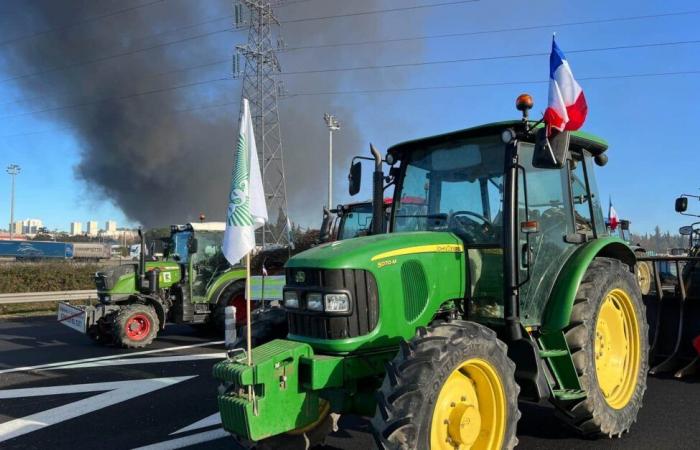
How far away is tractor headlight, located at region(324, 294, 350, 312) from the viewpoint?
3.69 metres

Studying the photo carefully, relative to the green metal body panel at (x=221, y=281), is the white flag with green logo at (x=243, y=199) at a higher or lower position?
higher

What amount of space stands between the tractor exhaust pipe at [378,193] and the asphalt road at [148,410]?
6.24 feet

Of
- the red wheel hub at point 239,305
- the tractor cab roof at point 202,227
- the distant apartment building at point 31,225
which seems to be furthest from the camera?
the distant apartment building at point 31,225

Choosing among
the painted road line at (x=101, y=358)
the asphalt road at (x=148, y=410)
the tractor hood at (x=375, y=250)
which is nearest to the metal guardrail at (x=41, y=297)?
the painted road line at (x=101, y=358)

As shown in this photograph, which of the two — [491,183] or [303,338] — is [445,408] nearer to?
[303,338]

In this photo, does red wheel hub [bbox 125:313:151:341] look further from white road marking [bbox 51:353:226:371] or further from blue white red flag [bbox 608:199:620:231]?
blue white red flag [bbox 608:199:620:231]

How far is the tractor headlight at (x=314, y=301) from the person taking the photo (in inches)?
149

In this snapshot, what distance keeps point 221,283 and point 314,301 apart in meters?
8.27

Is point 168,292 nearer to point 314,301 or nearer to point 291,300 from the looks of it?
point 291,300

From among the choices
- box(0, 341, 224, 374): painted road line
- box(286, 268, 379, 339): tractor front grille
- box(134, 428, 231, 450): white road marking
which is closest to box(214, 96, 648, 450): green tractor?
box(286, 268, 379, 339): tractor front grille

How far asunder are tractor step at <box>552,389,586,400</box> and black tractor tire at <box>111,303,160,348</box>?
8294 mm

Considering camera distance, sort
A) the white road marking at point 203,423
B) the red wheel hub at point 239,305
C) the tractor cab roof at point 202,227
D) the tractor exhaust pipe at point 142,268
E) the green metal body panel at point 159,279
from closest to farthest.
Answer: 1. the white road marking at point 203,423
2. the tractor exhaust pipe at point 142,268
3. the green metal body panel at point 159,279
4. the red wheel hub at point 239,305
5. the tractor cab roof at point 202,227

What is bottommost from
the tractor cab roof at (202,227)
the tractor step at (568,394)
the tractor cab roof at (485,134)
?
the tractor step at (568,394)

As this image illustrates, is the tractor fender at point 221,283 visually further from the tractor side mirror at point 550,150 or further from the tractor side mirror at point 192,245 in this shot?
the tractor side mirror at point 550,150
